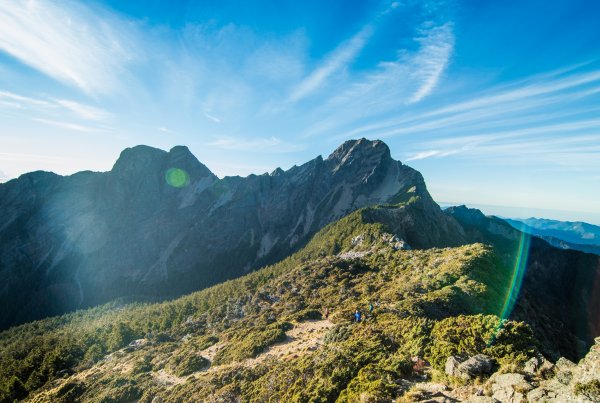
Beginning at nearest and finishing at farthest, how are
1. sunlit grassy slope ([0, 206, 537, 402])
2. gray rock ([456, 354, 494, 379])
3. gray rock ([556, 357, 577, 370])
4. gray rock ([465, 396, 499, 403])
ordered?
1. gray rock ([465, 396, 499, 403])
2. gray rock ([556, 357, 577, 370])
3. gray rock ([456, 354, 494, 379])
4. sunlit grassy slope ([0, 206, 537, 402])

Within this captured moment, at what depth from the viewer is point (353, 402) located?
16.9 m

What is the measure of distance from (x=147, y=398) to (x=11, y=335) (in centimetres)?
11668

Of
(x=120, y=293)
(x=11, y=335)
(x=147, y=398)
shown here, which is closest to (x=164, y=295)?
(x=120, y=293)

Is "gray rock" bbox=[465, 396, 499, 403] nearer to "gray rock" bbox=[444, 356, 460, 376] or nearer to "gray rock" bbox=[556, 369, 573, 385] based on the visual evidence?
"gray rock" bbox=[556, 369, 573, 385]

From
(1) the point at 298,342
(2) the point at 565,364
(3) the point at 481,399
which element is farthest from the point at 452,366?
(1) the point at 298,342

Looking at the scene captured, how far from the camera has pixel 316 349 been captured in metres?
29.7

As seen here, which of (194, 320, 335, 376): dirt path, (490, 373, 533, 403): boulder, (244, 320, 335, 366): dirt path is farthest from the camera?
(194, 320, 335, 376): dirt path

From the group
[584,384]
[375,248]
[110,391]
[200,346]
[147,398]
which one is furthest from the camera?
[375,248]

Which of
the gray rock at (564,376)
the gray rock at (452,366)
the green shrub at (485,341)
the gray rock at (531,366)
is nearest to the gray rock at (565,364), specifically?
the gray rock at (564,376)

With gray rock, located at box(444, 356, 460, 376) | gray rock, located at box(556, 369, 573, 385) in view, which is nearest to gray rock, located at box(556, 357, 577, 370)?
gray rock, located at box(556, 369, 573, 385)

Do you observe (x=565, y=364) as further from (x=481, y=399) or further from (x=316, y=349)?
(x=316, y=349)

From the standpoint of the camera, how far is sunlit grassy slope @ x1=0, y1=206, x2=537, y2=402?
19.4 m

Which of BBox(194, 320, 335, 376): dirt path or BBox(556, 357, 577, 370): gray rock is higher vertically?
BBox(556, 357, 577, 370): gray rock

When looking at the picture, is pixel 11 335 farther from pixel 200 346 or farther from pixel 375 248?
pixel 375 248
